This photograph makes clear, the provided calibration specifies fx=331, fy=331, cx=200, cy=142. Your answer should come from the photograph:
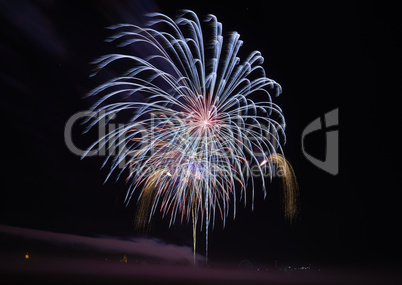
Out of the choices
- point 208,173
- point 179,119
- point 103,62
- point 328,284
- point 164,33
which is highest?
point 164,33

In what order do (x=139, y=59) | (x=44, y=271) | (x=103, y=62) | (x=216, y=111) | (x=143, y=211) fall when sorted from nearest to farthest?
(x=103, y=62)
(x=139, y=59)
(x=216, y=111)
(x=143, y=211)
(x=44, y=271)

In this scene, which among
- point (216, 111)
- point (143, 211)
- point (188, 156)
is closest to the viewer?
point (216, 111)

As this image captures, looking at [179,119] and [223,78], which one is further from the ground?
[223,78]

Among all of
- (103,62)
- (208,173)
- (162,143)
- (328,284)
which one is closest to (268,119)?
(208,173)

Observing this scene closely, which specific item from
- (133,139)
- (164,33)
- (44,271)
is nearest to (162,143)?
(133,139)

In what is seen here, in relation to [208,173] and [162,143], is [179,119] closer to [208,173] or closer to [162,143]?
[162,143]

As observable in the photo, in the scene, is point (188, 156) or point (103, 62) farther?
point (188, 156)

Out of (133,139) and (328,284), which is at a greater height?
(133,139)

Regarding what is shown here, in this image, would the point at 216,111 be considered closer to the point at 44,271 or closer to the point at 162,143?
the point at 162,143

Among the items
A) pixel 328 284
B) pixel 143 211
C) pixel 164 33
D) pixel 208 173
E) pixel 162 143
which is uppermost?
pixel 164 33
